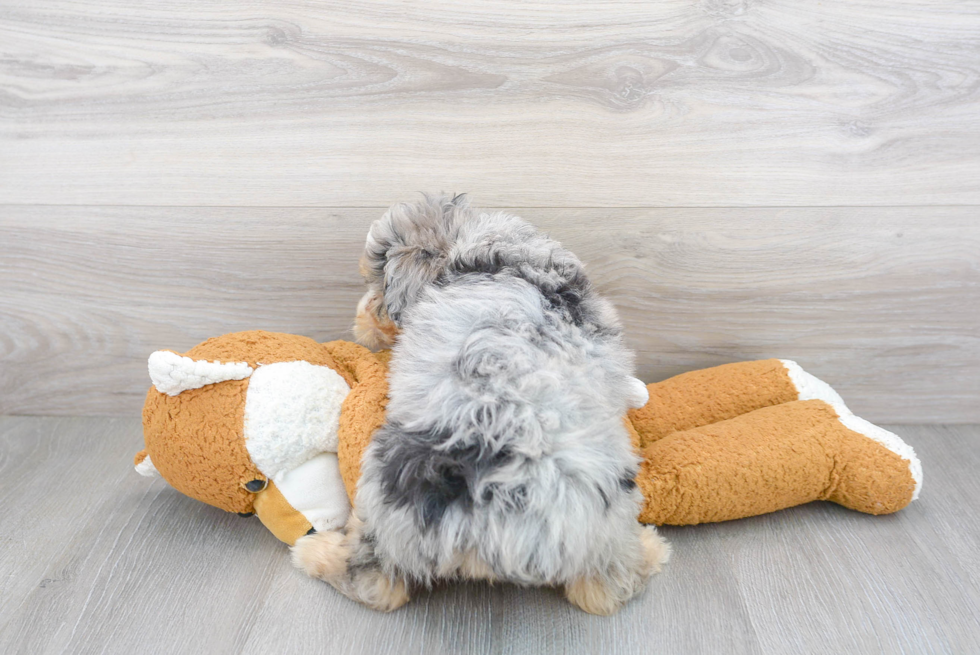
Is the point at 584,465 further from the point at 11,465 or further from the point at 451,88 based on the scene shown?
the point at 11,465

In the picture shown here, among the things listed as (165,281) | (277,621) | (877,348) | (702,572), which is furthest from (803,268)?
(165,281)

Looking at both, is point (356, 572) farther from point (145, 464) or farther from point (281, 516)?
point (145, 464)

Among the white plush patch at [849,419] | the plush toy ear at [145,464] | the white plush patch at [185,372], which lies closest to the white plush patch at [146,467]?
the plush toy ear at [145,464]

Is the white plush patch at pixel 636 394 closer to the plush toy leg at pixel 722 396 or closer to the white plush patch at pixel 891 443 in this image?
the plush toy leg at pixel 722 396

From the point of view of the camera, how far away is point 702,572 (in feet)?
2.95

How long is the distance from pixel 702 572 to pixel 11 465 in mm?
1188

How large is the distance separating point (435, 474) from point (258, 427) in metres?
0.30

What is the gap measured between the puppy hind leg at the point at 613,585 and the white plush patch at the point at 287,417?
15.1 inches

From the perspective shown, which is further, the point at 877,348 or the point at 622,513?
the point at 877,348

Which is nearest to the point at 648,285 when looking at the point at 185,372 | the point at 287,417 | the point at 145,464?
the point at 287,417

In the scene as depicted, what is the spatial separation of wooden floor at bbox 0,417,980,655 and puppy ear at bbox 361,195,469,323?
0.41 meters

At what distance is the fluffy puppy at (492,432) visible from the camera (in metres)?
0.69

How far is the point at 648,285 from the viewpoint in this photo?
116cm

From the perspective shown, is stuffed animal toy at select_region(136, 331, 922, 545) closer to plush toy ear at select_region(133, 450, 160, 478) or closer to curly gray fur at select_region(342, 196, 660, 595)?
plush toy ear at select_region(133, 450, 160, 478)
